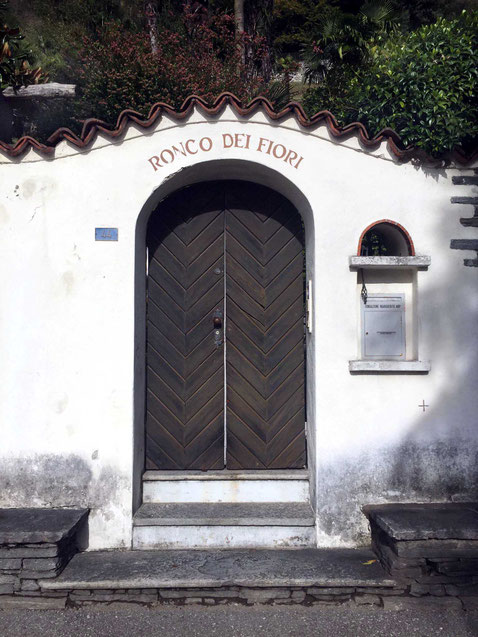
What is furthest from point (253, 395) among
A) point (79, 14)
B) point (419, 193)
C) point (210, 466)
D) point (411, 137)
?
point (79, 14)

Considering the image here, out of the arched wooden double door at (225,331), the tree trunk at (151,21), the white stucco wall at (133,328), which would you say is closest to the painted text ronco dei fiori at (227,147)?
the white stucco wall at (133,328)

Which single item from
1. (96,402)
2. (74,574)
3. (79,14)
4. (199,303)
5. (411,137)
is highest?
(79,14)

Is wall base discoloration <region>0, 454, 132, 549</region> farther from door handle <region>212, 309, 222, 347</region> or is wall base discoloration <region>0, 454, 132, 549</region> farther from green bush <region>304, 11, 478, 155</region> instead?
green bush <region>304, 11, 478, 155</region>

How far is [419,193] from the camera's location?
13.7ft

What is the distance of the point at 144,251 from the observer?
4484 mm

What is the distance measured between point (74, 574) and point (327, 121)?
3.91 m

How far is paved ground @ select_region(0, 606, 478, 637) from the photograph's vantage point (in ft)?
10.4

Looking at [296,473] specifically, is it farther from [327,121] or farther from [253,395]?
[327,121]

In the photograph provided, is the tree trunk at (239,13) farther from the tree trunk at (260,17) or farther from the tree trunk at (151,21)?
the tree trunk at (151,21)

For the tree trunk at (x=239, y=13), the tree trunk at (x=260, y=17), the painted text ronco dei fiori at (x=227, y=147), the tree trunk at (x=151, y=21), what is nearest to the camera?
the painted text ronco dei fiori at (x=227, y=147)

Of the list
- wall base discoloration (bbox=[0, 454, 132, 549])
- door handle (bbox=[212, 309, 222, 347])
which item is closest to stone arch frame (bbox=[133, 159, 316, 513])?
wall base discoloration (bbox=[0, 454, 132, 549])

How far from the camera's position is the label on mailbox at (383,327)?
4.27 meters

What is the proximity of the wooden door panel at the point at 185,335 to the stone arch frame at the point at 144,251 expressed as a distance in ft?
0.41

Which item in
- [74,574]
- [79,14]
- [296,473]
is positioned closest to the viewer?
[74,574]
